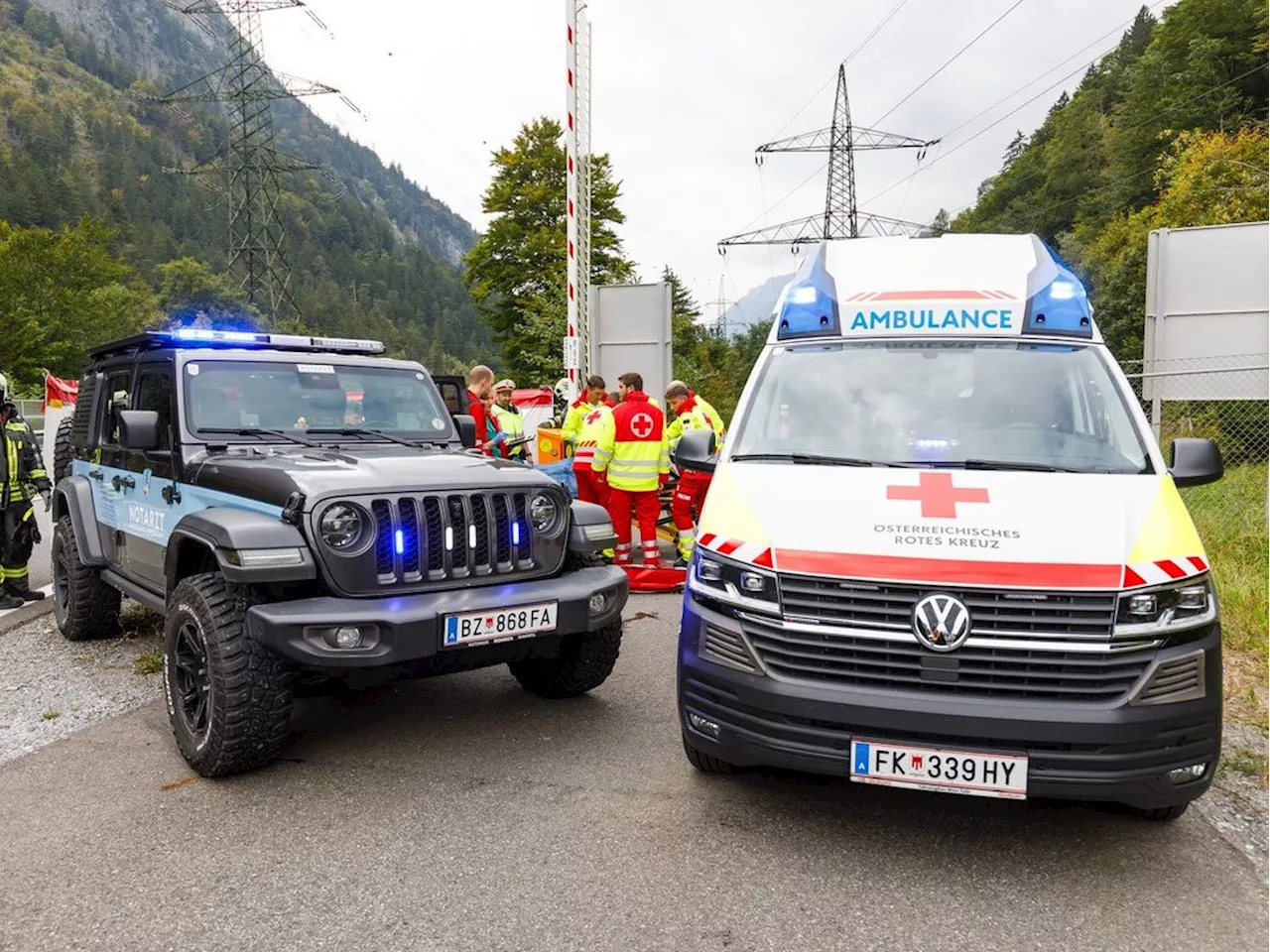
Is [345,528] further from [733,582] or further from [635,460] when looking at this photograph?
[635,460]

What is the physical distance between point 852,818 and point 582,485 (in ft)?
17.8

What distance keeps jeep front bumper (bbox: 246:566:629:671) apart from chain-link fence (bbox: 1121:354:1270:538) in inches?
167

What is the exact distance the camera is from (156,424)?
4941mm

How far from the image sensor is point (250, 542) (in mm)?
3744

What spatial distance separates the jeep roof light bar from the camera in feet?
17.7

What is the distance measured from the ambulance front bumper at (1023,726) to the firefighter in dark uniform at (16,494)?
609cm

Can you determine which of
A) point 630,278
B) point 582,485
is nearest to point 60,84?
point 630,278

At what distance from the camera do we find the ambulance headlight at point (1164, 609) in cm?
303

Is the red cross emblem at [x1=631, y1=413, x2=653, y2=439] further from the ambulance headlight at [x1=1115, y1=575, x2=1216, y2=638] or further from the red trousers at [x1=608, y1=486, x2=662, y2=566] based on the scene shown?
the ambulance headlight at [x1=1115, y1=575, x2=1216, y2=638]

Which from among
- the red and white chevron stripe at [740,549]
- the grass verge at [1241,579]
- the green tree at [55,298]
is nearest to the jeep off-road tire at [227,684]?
the red and white chevron stripe at [740,549]

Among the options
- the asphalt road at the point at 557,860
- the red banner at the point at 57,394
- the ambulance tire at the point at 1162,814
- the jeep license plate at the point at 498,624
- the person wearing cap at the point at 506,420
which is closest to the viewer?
the asphalt road at the point at 557,860

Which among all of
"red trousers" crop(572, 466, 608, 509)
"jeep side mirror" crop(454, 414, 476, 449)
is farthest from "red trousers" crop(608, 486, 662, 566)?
"jeep side mirror" crop(454, 414, 476, 449)

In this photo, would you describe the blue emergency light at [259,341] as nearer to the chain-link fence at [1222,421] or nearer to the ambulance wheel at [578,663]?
the ambulance wheel at [578,663]

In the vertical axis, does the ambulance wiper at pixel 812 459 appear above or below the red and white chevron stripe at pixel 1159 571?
above
